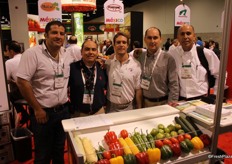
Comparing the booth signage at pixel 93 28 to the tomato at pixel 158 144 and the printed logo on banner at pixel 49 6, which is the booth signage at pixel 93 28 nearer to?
the printed logo on banner at pixel 49 6

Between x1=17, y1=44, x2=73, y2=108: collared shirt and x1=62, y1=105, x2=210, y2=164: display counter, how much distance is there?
20.5 inches

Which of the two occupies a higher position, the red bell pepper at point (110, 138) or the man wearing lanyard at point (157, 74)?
the man wearing lanyard at point (157, 74)

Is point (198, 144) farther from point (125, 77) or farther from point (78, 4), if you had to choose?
point (78, 4)

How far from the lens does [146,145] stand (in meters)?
1.46

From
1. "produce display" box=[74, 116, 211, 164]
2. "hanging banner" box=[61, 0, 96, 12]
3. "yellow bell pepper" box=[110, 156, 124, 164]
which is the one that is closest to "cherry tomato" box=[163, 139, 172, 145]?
"produce display" box=[74, 116, 211, 164]

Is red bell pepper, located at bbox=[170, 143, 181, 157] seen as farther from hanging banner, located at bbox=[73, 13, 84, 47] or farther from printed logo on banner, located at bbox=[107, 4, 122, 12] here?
hanging banner, located at bbox=[73, 13, 84, 47]

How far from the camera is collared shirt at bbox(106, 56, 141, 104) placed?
2455mm

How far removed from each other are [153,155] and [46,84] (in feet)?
4.33

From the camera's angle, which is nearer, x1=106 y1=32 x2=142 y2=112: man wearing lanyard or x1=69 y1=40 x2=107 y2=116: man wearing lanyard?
x1=69 y1=40 x2=107 y2=116: man wearing lanyard

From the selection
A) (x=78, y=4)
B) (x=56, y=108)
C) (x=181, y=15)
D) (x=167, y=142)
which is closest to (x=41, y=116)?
(x=56, y=108)

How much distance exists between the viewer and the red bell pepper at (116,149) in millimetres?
1379

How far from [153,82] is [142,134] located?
102 cm

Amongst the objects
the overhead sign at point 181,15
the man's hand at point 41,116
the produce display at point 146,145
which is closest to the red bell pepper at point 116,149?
the produce display at point 146,145

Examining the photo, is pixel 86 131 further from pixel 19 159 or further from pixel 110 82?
pixel 19 159
